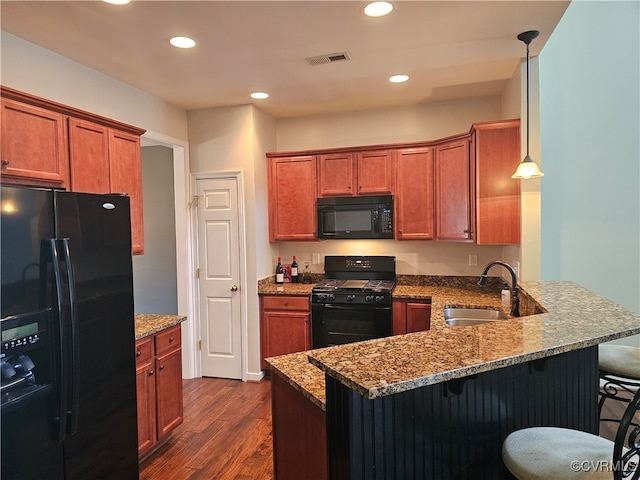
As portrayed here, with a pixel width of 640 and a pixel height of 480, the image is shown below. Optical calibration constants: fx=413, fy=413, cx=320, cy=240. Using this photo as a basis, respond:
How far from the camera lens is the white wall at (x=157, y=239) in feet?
16.3

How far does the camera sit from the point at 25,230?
1.75 m

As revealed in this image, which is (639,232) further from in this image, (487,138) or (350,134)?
(350,134)

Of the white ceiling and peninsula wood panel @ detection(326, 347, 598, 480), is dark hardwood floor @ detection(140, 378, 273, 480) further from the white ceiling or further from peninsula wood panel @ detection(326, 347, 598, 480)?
the white ceiling

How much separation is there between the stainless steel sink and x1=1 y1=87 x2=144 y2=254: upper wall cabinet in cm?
234

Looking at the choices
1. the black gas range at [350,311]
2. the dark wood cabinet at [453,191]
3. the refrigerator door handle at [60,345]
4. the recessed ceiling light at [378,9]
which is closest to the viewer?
the refrigerator door handle at [60,345]

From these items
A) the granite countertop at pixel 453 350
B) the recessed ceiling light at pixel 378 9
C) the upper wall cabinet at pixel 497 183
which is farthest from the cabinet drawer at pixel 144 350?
the upper wall cabinet at pixel 497 183

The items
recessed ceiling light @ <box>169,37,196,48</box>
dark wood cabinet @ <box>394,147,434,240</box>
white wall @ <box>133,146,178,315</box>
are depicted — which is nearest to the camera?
recessed ceiling light @ <box>169,37,196,48</box>

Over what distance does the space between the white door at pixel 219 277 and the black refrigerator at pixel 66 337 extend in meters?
1.78

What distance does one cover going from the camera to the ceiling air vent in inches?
112

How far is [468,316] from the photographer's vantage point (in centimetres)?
318

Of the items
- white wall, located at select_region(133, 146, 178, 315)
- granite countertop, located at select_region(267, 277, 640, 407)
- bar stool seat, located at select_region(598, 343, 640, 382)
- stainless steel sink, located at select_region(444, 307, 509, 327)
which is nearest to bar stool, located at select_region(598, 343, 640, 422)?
bar stool seat, located at select_region(598, 343, 640, 382)

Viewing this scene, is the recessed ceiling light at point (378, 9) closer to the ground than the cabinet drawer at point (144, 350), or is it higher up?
higher up

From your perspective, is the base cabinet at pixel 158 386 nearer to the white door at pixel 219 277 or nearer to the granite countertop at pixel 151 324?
the granite countertop at pixel 151 324

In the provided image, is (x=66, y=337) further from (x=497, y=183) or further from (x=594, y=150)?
(x=594, y=150)
